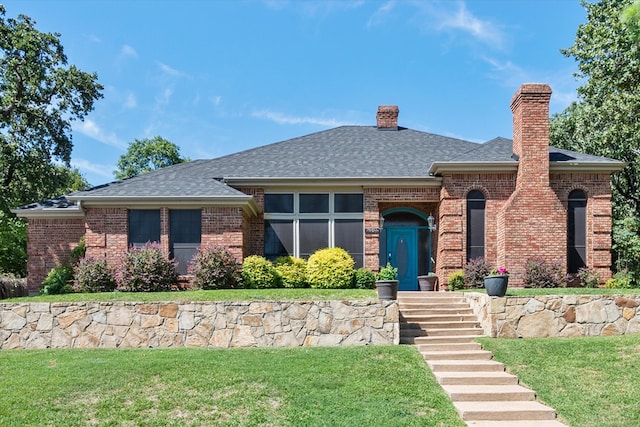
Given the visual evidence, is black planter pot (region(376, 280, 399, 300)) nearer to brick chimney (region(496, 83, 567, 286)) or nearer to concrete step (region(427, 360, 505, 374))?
concrete step (region(427, 360, 505, 374))

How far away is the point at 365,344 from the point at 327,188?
7.03 metres

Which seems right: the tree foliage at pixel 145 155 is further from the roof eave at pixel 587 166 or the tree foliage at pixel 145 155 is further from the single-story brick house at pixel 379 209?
the roof eave at pixel 587 166

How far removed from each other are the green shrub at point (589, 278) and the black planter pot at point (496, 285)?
5.35 m

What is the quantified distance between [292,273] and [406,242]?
431 centimetres

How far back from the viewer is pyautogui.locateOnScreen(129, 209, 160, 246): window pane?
1662 centimetres

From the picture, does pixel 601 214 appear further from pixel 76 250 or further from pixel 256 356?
pixel 76 250

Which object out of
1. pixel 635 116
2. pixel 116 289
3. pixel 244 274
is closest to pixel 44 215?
pixel 116 289

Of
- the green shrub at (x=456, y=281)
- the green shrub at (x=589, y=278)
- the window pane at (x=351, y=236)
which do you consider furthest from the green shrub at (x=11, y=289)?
the green shrub at (x=589, y=278)

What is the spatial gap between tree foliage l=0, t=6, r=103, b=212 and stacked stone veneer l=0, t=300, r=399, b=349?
10.8 metres

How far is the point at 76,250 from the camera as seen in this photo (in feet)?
56.9

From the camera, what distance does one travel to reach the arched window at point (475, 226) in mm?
16984

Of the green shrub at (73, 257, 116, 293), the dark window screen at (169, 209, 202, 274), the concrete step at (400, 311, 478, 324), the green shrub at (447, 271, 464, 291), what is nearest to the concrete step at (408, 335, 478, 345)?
the concrete step at (400, 311, 478, 324)

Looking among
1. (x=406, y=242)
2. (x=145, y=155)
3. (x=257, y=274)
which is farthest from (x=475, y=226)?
(x=145, y=155)

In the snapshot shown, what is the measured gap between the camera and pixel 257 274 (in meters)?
15.9
